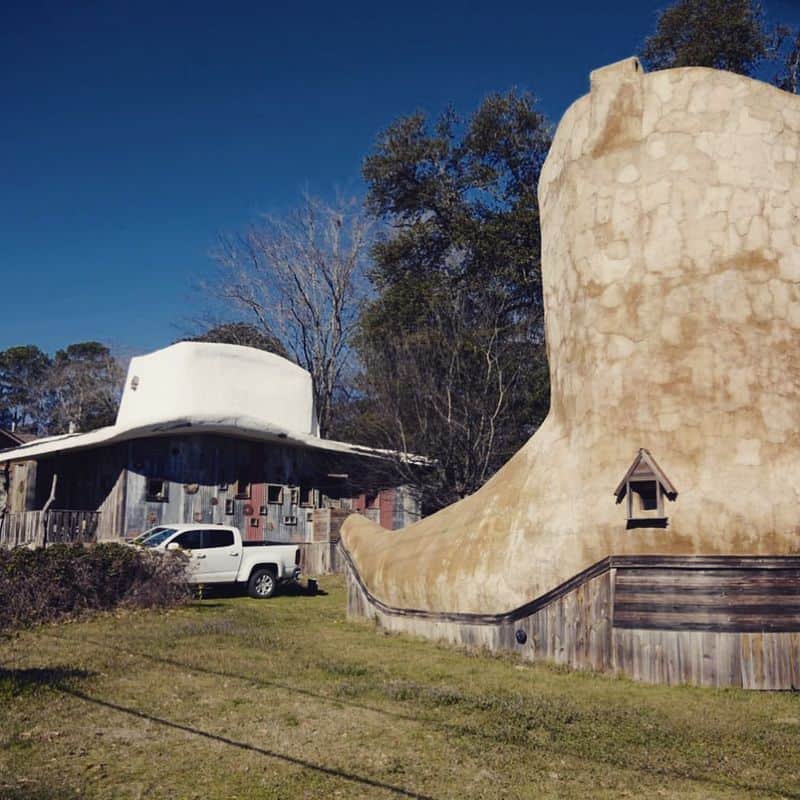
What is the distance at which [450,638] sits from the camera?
43.4 ft

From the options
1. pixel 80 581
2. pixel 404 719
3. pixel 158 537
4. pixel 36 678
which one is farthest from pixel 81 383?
pixel 404 719

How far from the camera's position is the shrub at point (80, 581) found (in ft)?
48.8

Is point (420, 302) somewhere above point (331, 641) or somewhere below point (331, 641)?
above

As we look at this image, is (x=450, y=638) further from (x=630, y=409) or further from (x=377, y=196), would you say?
(x=377, y=196)

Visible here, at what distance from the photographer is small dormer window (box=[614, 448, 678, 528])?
1135 centimetres

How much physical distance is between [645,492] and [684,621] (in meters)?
1.83

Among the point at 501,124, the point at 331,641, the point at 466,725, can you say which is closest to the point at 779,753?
the point at 466,725

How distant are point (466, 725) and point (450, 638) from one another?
4.56 m

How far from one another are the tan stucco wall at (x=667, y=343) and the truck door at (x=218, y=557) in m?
8.25

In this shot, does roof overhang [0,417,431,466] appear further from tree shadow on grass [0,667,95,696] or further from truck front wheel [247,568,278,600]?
tree shadow on grass [0,667,95,696]

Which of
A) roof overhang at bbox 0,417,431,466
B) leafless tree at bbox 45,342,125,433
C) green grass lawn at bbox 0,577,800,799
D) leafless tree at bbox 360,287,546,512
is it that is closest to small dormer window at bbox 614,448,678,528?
green grass lawn at bbox 0,577,800,799

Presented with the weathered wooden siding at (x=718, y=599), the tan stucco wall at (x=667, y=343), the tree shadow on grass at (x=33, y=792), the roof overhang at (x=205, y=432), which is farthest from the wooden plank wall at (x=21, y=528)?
the tree shadow on grass at (x=33, y=792)

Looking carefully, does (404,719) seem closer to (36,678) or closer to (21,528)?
(36,678)

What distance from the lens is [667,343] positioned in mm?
12141
